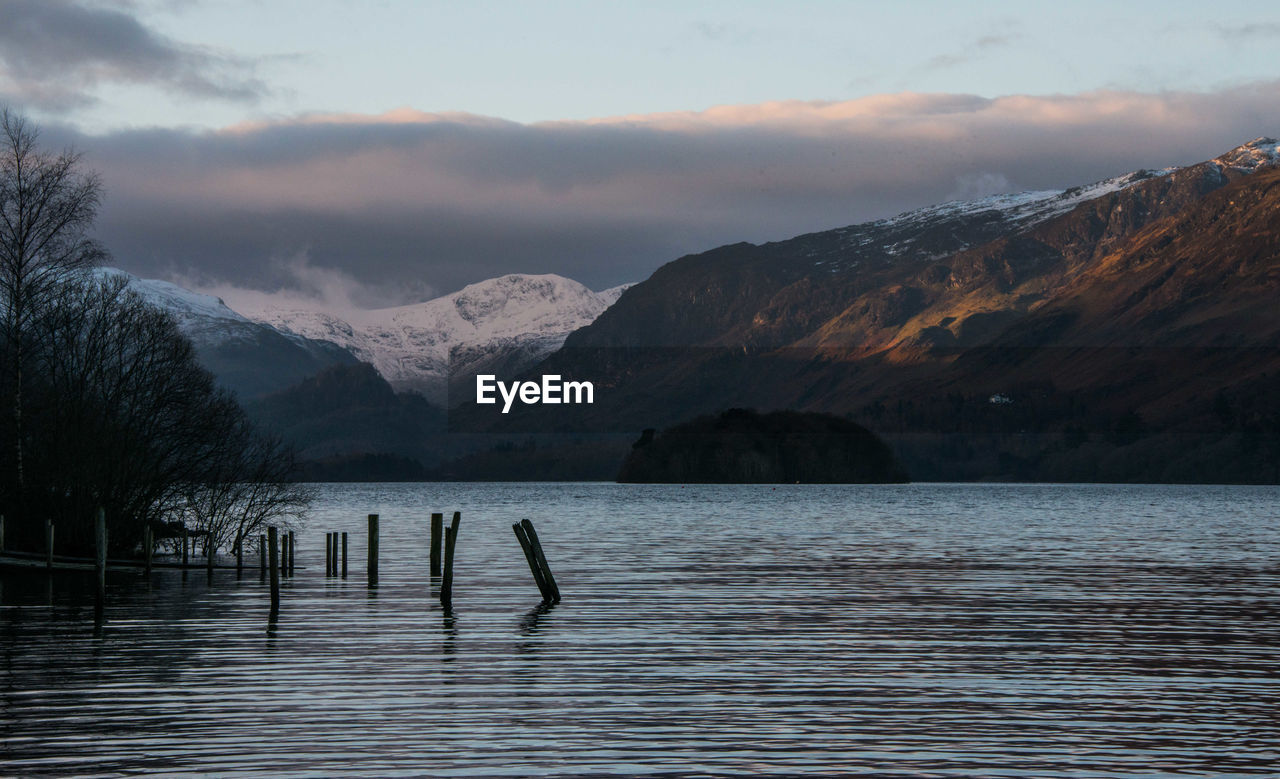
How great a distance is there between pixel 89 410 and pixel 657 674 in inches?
1619

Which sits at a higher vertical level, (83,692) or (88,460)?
(88,460)

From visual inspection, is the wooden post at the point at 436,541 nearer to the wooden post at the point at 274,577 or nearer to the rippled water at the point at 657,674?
the rippled water at the point at 657,674

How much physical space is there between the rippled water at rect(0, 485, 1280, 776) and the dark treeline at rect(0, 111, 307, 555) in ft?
14.9

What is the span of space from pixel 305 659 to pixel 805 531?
82.6 metres

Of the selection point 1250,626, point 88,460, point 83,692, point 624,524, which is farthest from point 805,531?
point 83,692

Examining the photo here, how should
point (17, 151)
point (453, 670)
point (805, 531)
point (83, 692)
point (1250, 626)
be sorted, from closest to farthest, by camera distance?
point (83, 692), point (453, 670), point (1250, 626), point (17, 151), point (805, 531)

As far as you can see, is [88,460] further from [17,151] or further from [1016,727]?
[1016,727]

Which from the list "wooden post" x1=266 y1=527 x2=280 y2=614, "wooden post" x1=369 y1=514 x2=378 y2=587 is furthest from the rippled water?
"wooden post" x1=369 y1=514 x2=378 y2=587

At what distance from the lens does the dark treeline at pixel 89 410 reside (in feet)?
197

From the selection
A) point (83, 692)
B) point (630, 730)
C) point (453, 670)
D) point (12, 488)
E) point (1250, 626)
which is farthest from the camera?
point (12, 488)

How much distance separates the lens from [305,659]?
3294cm

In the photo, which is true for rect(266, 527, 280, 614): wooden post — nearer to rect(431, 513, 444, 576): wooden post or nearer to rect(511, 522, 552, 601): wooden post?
rect(511, 522, 552, 601): wooden post

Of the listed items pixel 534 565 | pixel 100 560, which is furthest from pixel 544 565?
pixel 100 560

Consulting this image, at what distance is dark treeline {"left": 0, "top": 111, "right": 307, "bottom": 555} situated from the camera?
60188 millimetres
